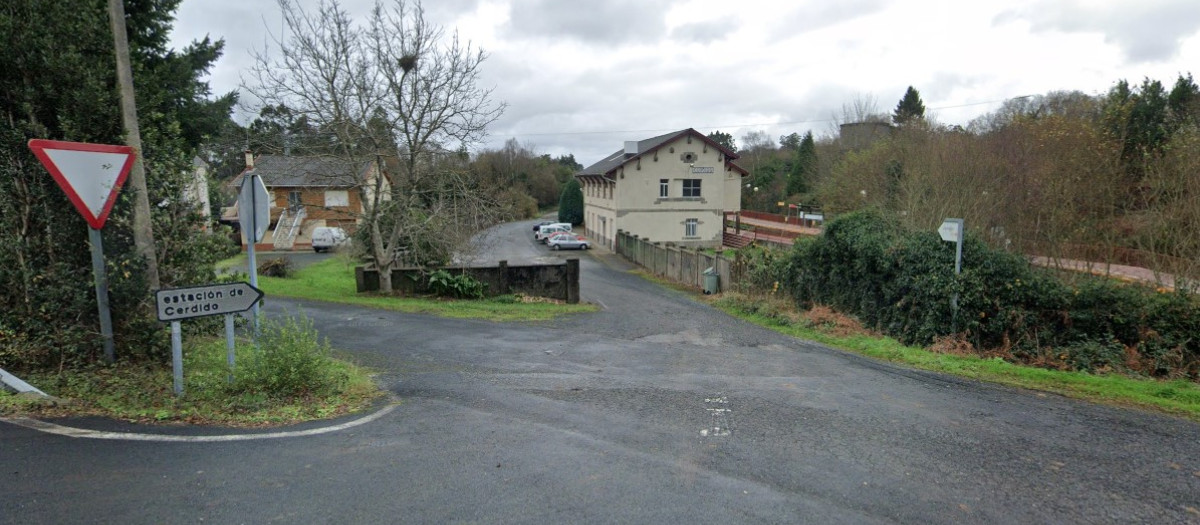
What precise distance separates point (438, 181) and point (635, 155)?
25679mm

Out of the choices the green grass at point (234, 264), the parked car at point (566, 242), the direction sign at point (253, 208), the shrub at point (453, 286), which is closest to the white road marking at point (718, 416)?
the direction sign at point (253, 208)

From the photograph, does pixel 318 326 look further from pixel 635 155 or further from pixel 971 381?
pixel 635 155

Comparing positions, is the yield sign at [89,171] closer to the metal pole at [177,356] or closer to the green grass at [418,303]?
the metal pole at [177,356]

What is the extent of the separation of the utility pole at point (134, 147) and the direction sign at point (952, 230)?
38.9ft

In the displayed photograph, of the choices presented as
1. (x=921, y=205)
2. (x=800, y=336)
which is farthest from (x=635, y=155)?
(x=800, y=336)

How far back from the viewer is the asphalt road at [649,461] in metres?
4.20

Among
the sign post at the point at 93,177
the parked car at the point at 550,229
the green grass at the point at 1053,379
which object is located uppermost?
the sign post at the point at 93,177

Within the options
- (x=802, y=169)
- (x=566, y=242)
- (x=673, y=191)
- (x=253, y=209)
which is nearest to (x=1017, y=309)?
(x=253, y=209)

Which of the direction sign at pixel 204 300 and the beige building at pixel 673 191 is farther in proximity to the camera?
the beige building at pixel 673 191

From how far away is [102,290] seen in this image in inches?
238

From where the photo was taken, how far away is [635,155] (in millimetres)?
43062

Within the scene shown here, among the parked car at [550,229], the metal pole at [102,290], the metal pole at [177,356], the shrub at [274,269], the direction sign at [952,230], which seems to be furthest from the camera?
the parked car at [550,229]

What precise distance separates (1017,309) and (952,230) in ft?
5.75

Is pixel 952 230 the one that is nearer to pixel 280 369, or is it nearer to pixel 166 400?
pixel 280 369
